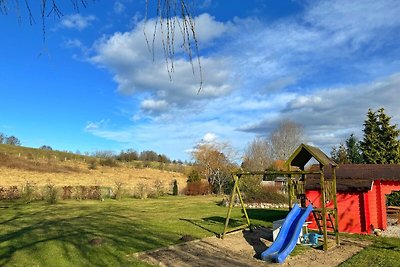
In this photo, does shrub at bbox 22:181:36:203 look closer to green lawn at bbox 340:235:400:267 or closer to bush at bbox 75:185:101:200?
bush at bbox 75:185:101:200

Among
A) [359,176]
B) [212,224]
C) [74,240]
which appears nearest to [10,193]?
[212,224]

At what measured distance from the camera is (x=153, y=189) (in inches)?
1273

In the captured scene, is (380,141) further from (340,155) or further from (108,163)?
(108,163)

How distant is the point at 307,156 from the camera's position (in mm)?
12859

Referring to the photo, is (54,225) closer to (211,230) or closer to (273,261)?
(211,230)

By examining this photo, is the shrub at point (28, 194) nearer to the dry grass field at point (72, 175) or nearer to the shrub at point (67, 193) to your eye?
the shrub at point (67, 193)

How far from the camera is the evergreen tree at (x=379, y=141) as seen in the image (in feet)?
92.4

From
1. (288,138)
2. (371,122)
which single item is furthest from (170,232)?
(288,138)

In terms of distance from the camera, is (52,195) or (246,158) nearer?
(52,195)

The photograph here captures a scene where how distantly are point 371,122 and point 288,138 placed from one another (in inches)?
922

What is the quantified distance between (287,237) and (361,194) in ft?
17.3

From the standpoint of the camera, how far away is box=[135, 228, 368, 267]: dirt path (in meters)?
8.55

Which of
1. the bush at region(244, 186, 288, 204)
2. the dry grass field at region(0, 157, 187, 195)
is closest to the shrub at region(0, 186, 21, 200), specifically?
the dry grass field at region(0, 157, 187, 195)

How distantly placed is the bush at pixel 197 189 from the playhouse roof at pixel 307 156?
2314 centimetres
